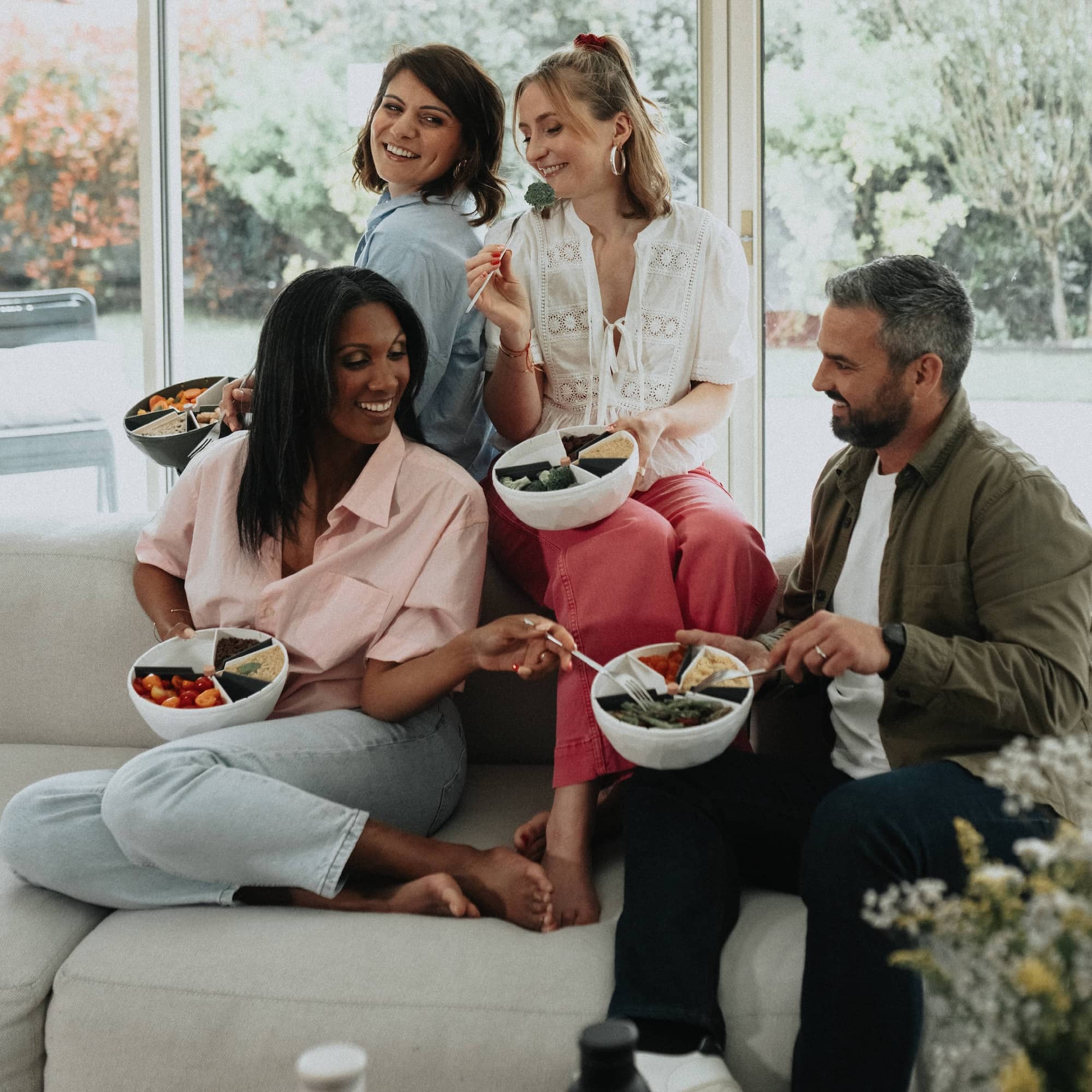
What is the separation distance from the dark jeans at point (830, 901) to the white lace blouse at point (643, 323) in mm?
747

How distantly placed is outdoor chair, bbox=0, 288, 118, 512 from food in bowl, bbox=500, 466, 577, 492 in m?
2.26

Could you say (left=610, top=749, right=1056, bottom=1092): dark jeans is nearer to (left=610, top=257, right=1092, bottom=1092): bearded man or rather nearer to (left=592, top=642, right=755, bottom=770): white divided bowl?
(left=610, top=257, right=1092, bottom=1092): bearded man

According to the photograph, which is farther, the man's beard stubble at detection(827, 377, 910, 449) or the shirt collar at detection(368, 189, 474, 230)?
the shirt collar at detection(368, 189, 474, 230)

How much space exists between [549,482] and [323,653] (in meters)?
0.43

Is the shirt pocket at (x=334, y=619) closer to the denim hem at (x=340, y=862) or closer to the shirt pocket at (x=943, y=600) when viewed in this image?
the denim hem at (x=340, y=862)

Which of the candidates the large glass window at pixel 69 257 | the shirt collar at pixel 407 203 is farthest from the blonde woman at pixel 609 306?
the large glass window at pixel 69 257

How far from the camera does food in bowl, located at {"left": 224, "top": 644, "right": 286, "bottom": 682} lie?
1.82 meters

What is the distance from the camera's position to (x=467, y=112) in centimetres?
232

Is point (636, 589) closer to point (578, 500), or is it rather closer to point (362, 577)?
point (578, 500)

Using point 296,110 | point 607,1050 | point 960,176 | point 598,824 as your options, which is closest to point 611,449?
point 598,824

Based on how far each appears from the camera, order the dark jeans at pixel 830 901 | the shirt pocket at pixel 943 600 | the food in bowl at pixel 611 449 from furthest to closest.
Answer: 1. the food in bowl at pixel 611 449
2. the shirt pocket at pixel 943 600
3. the dark jeans at pixel 830 901

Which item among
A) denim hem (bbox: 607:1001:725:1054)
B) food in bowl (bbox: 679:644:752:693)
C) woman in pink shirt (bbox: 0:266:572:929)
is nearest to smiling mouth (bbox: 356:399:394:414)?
woman in pink shirt (bbox: 0:266:572:929)

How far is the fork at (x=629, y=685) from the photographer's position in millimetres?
1604

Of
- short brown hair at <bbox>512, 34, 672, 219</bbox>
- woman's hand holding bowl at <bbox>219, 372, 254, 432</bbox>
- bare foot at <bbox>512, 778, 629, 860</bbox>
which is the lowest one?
bare foot at <bbox>512, 778, 629, 860</bbox>
